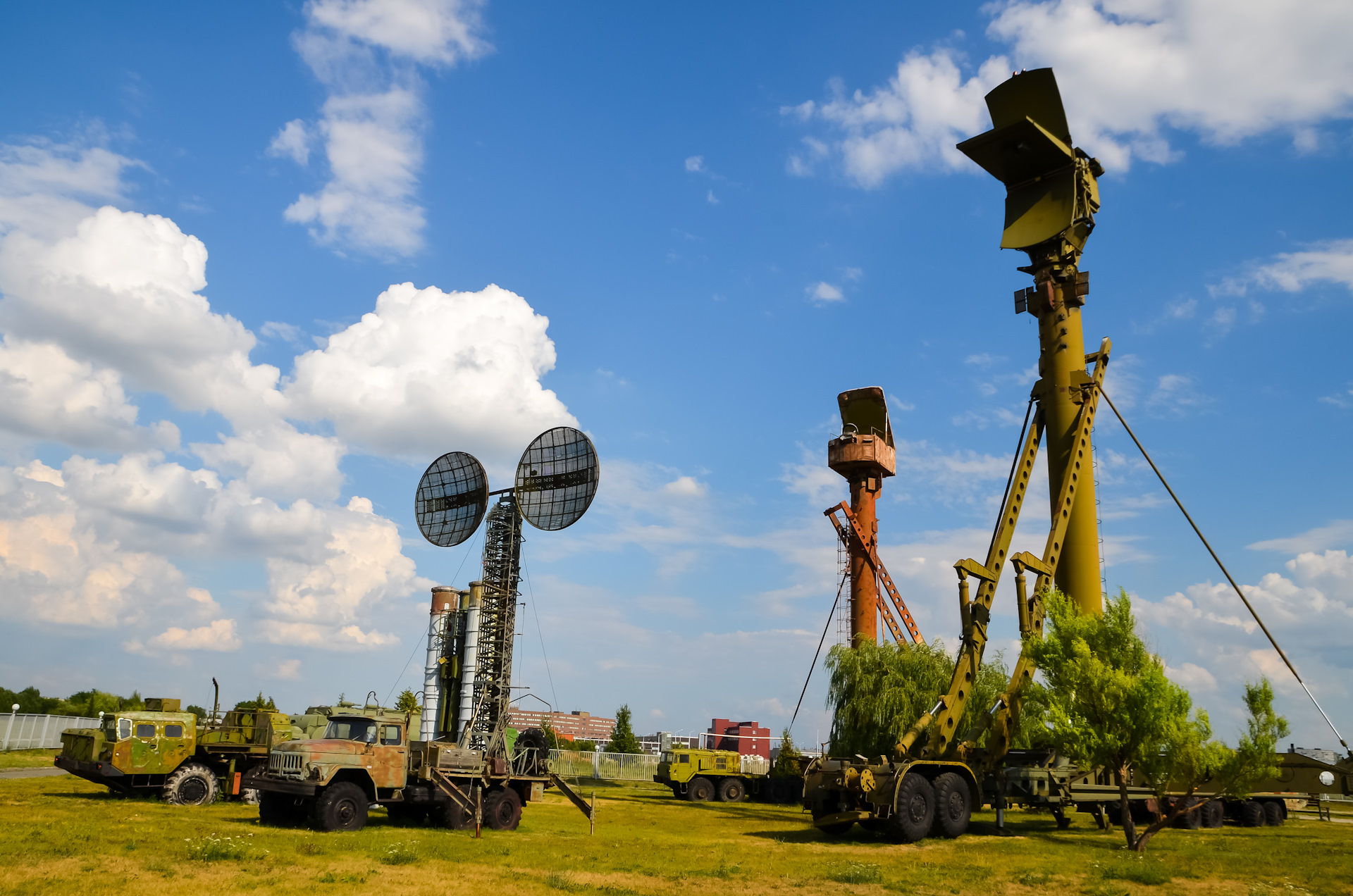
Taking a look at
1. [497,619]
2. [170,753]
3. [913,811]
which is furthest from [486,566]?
[913,811]

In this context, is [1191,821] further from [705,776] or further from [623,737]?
[623,737]

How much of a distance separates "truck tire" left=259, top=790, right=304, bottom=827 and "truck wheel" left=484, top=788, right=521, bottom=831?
4.25m

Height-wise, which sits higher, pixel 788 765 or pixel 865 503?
pixel 865 503

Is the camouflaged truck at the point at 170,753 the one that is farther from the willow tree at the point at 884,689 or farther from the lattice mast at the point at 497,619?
the willow tree at the point at 884,689

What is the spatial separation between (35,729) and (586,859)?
158 feet

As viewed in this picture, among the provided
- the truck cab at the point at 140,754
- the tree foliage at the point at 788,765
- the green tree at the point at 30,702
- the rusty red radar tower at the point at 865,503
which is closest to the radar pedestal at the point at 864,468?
the rusty red radar tower at the point at 865,503

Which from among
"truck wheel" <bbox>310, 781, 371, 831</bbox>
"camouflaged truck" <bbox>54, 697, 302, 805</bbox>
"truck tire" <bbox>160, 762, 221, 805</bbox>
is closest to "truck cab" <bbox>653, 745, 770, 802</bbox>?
"camouflaged truck" <bbox>54, 697, 302, 805</bbox>

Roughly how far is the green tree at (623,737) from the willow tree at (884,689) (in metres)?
30.0

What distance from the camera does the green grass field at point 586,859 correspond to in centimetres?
1233

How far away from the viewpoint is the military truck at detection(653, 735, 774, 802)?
37250mm

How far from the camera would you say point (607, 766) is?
4997 centimetres

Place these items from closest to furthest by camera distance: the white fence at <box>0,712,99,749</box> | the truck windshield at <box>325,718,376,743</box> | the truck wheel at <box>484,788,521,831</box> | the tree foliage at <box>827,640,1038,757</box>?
the truck windshield at <box>325,718,376,743</box> < the truck wheel at <box>484,788,521,831</box> < the tree foliage at <box>827,640,1038,757</box> < the white fence at <box>0,712,99,749</box>

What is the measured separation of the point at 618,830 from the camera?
22.2m

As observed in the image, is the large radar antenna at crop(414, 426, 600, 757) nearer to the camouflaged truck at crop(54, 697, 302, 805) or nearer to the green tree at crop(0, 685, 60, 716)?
the camouflaged truck at crop(54, 697, 302, 805)
